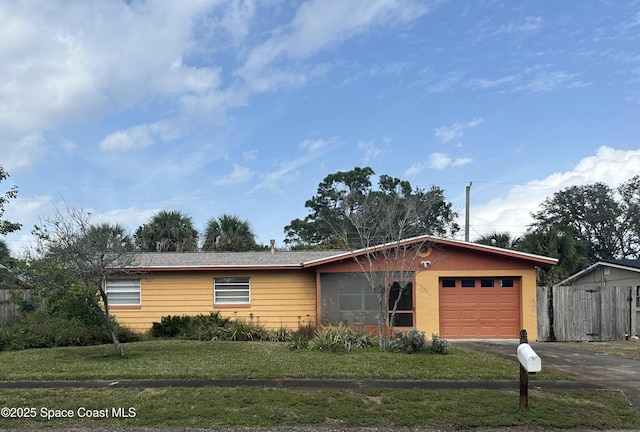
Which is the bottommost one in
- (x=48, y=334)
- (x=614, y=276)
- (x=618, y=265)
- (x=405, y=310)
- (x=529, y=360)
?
(x=48, y=334)

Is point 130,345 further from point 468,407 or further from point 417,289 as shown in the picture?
point 468,407

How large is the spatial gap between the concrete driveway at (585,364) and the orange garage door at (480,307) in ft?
2.70

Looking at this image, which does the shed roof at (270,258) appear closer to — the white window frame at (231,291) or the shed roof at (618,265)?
the white window frame at (231,291)

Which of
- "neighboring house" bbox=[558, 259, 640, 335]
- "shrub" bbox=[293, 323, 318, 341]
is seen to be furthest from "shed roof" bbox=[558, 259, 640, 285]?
"shrub" bbox=[293, 323, 318, 341]

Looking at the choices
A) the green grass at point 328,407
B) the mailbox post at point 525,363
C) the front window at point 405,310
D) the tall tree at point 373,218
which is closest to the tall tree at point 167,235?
the tall tree at point 373,218

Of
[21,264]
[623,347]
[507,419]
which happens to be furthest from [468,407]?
[623,347]

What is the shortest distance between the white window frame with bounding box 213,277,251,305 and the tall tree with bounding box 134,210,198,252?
1232 centimetres

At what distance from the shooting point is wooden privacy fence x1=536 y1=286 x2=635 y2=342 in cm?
1862

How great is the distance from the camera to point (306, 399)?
8172mm

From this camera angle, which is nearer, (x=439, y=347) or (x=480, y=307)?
(x=439, y=347)

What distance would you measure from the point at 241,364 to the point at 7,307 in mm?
11088

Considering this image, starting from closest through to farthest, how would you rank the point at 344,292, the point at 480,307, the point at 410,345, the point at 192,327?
the point at 410,345 → the point at 192,327 → the point at 480,307 → the point at 344,292

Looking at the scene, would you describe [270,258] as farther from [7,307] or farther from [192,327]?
[7,307]

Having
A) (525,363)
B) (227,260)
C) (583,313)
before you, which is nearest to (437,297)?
(583,313)
